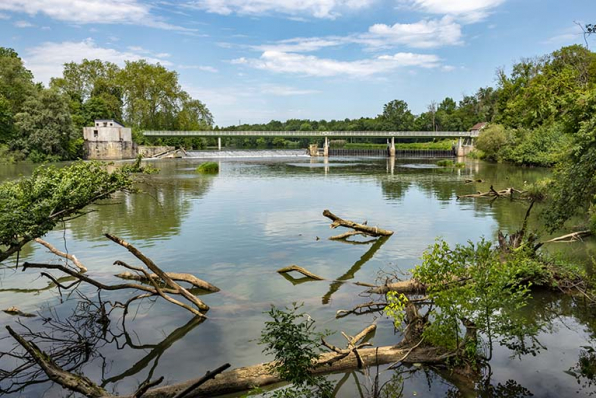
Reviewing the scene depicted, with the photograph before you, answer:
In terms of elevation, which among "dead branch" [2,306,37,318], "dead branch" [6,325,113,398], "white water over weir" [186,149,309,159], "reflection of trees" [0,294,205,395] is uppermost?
"white water over weir" [186,149,309,159]

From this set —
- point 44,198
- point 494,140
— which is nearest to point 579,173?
point 44,198

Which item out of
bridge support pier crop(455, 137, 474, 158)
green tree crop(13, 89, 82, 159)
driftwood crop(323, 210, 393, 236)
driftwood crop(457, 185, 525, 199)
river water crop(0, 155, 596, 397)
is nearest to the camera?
river water crop(0, 155, 596, 397)

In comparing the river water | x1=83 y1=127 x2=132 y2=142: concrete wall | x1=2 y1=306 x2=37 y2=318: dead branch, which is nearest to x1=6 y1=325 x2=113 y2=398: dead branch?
the river water

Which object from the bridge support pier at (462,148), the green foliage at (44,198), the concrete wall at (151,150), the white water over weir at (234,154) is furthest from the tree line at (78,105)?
the green foliage at (44,198)

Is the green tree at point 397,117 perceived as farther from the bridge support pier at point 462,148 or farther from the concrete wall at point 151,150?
the concrete wall at point 151,150

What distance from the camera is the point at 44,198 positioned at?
9.26 m

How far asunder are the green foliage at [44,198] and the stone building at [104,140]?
247ft

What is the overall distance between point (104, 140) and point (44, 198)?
7761cm

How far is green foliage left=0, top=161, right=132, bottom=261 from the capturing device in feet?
28.2

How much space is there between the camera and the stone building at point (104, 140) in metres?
80.4

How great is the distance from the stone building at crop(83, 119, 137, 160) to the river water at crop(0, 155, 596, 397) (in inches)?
2092

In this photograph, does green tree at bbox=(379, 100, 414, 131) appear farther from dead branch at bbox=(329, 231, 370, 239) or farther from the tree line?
dead branch at bbox=(329, 231, 370, 239)

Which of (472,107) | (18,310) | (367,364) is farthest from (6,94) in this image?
(472,107)

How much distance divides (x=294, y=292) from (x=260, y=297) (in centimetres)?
110
